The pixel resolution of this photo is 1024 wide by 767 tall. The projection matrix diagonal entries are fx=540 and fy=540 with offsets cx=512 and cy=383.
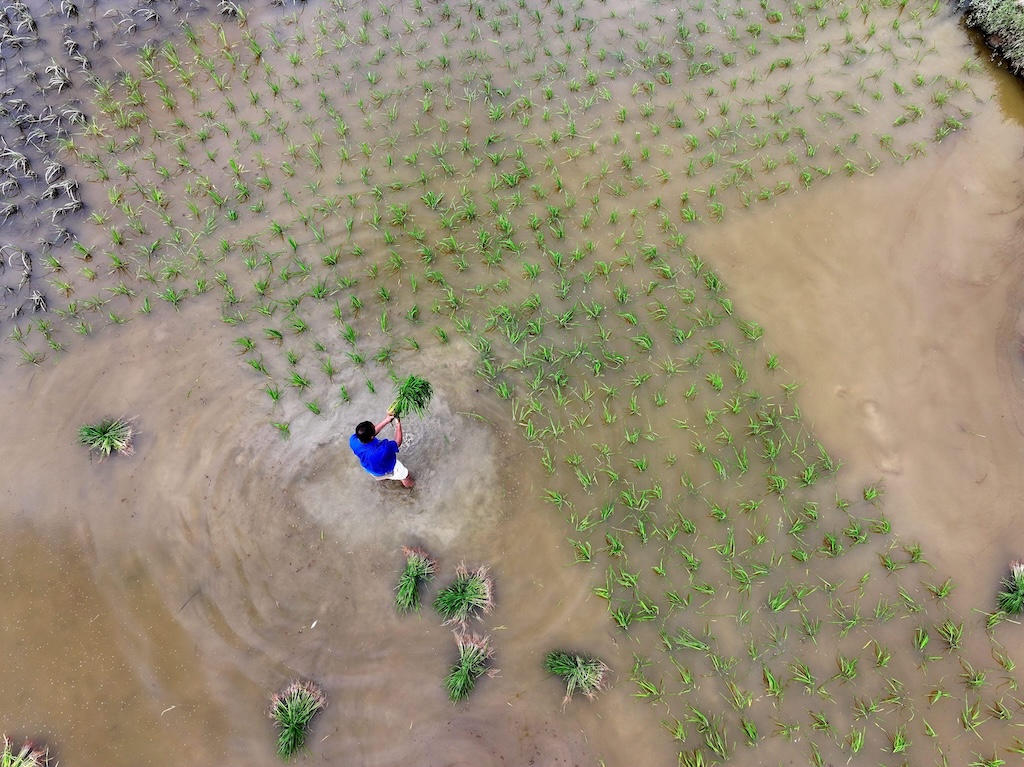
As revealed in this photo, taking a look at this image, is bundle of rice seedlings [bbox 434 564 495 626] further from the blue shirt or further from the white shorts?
the blue shirt

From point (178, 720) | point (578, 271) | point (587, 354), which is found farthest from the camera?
point (578, 271)

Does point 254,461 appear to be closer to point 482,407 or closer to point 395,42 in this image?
point 482,407

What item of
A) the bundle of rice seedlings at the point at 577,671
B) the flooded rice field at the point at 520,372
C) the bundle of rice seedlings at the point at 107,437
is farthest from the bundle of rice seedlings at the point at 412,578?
the bundle of rice seedlings at the point at 107,437

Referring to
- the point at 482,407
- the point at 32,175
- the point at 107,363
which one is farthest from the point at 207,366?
the point at 32,175

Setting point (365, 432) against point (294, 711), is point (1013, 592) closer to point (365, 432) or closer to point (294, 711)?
point (365, 432)

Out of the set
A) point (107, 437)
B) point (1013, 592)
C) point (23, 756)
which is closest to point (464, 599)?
point (23, 756)

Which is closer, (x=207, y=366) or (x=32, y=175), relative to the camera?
(x=207, y=366)
